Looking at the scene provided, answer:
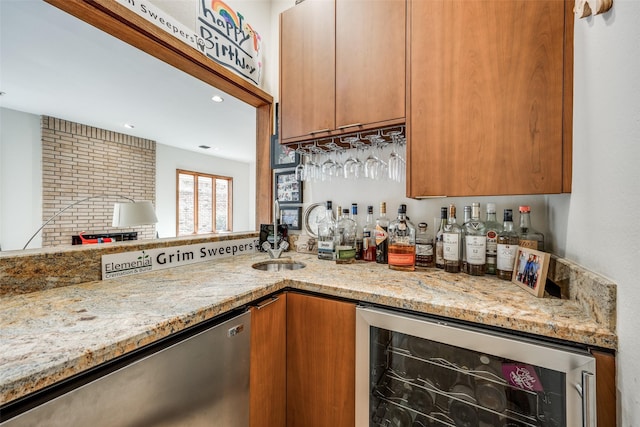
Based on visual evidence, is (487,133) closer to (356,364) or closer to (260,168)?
(356,364)

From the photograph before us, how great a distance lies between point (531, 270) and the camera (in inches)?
37.2

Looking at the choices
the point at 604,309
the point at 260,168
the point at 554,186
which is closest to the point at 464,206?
the point at 554,186

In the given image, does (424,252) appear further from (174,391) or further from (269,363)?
(174,391)

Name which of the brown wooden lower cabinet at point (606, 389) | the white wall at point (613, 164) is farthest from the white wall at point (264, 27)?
the brown wooden lower cabinet at point (606, 389)

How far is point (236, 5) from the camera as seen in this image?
70.6 inches

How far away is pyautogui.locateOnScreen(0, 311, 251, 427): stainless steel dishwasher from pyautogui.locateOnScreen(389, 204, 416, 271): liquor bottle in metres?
0.73

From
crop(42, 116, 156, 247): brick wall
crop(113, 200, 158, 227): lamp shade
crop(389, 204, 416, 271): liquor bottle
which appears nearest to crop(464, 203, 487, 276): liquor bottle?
crop(389, 204, 416, 271): liquor bottle

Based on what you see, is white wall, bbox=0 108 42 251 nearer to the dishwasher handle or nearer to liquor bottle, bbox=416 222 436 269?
liquor bottle, bbox=416 222 436 269

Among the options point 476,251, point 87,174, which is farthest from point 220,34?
point 87,174

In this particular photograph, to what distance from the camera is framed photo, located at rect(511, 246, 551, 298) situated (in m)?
0.88

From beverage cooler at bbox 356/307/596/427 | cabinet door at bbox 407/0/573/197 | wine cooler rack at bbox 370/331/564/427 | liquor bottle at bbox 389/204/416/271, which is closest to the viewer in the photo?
beverage cooler at bbox 356/307/596/427

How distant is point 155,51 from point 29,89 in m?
3.13

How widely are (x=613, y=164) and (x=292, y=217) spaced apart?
5.14ft

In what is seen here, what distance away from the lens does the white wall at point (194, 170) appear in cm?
557
